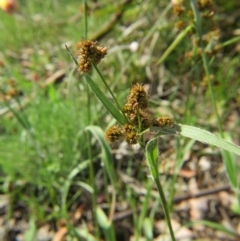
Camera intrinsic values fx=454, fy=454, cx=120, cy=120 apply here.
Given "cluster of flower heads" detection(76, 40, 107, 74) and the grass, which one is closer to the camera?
"cluster of flower heads" detection(76, 40, 107, 74)

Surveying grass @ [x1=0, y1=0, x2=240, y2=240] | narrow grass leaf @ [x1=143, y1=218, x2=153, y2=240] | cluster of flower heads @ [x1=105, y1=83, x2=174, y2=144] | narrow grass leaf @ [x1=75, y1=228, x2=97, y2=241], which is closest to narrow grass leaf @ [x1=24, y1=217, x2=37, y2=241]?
grass @ [x1=0, y1=0, x2=240, y2=240]

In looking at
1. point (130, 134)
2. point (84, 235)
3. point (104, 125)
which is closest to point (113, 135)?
point (130, 134)

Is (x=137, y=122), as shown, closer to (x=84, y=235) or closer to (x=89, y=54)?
(x=89, y=54)

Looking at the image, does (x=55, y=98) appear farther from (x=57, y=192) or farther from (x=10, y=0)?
(x=10, y=0)

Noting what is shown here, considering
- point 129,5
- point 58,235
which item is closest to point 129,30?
point 129,5

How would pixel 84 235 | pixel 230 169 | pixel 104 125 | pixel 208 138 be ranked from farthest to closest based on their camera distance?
pixel 104 125 → pixel 84 235 → pixel 230 169 → pixel 208 138

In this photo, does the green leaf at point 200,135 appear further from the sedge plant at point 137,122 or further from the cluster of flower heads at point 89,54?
the cluster of flower heads at point 89,54

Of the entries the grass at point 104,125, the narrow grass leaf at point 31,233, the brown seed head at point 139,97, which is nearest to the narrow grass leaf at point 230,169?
the grass at point 104,125

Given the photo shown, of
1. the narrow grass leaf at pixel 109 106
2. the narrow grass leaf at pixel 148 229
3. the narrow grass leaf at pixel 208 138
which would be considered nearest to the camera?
the narrow grass leaf at pixel 208 138

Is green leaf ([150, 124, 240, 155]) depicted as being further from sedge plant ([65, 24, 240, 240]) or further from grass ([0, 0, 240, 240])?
grass ([0, 0, 240, 240])
